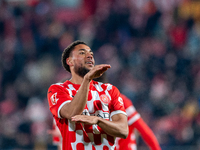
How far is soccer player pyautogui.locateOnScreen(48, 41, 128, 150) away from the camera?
94.0 inches

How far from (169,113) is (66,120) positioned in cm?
647

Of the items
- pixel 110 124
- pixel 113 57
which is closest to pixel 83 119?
pixel 110 124

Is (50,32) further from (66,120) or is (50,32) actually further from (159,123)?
(66,120)

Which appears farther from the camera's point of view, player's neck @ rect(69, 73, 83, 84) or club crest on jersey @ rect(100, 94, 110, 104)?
player's neck @ rect(69, 73, 83, 84)

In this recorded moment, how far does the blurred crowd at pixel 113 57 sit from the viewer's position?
824 centimetres

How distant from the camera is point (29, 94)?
29.7 ft

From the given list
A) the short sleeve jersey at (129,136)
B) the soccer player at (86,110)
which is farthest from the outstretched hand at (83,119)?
the short sleeve jersey at (129,136)

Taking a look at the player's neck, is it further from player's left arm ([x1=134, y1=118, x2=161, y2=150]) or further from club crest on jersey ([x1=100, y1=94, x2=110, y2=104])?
player's left arm ([x1=134, y1=118, x2=161, y2=150])

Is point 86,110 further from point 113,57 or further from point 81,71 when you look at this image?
point 113,57

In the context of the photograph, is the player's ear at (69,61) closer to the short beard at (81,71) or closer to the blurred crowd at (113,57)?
the short beard at (81,71)

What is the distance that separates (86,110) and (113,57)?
308 inches

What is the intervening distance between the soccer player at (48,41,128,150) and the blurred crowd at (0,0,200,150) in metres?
4.98

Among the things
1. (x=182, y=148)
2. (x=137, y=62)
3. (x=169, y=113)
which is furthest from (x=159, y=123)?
(x=137, y=62)

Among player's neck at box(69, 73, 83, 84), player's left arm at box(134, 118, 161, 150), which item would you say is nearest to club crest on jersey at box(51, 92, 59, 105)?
player's neck at box(69, 73, 83, 84)
